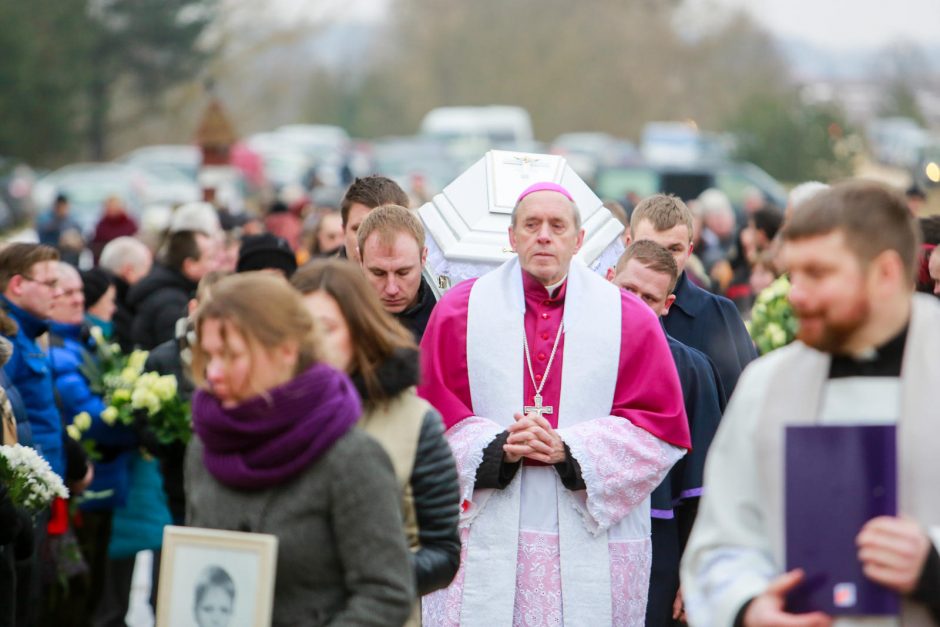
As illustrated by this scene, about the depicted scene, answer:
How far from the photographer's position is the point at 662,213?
7488 millimetres

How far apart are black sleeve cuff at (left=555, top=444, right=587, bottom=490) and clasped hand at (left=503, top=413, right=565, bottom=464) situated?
0.02 meters

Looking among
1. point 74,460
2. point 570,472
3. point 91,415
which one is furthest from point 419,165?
point 570,472

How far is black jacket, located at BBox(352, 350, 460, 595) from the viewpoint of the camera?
4129 mm

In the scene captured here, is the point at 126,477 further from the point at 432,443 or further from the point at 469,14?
the point at 469,14

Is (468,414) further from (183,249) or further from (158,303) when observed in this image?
(183,249)

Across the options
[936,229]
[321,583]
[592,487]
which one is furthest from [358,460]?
[936,229]

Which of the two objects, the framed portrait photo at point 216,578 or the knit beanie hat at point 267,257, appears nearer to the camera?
the framed portrait photo at point 216,578

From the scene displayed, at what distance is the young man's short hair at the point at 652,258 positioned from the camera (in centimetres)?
657

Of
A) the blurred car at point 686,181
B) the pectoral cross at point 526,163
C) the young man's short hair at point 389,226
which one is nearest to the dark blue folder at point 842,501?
the young man's short hair at point 389,226

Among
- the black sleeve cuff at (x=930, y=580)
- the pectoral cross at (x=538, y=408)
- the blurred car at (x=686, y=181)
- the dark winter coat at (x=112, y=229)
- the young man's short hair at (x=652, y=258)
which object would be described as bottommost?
the black sleeve cuff at (x=930, y=580)

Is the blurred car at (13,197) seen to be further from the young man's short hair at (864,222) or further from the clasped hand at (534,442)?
the young man's short hair at (864,222)

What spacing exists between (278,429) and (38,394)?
164 inches

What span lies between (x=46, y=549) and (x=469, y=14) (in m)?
57.6

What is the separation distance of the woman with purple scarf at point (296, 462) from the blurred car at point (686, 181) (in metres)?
19.4
